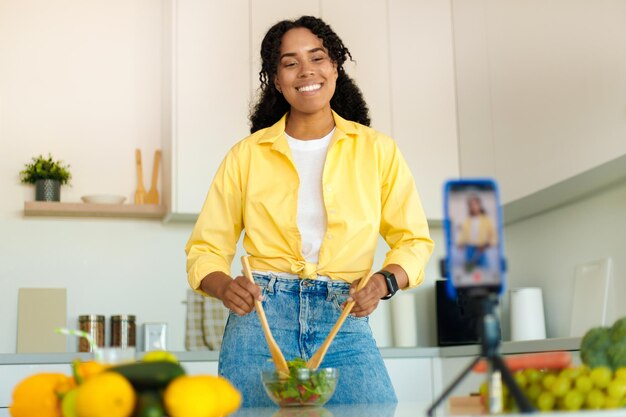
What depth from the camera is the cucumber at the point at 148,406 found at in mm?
991

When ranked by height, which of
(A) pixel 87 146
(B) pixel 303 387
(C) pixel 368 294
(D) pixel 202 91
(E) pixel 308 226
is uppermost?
(D) pixel 202 91

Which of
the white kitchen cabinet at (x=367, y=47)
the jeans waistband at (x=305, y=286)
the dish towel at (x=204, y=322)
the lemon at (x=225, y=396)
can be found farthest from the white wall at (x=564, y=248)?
the lemon at (x=225, y=396)

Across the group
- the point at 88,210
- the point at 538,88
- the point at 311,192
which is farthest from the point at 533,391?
the point at 88,210

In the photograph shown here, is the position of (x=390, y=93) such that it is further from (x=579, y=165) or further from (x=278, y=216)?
(x=278, y=216)

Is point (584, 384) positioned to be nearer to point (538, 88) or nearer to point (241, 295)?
point (241, 295)

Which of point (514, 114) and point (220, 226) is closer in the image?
point (220, 226)

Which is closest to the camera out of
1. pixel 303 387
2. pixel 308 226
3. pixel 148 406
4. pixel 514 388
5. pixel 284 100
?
pixel 514 388

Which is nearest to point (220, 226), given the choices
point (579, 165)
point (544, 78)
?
point (579, 165)

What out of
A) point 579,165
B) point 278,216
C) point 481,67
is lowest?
point 278,216

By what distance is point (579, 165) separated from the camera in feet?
9.53

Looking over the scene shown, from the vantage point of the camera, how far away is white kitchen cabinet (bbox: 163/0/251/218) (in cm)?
370

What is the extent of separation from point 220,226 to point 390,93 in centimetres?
209

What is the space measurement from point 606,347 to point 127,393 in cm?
62

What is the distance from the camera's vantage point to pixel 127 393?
38.2 inches
